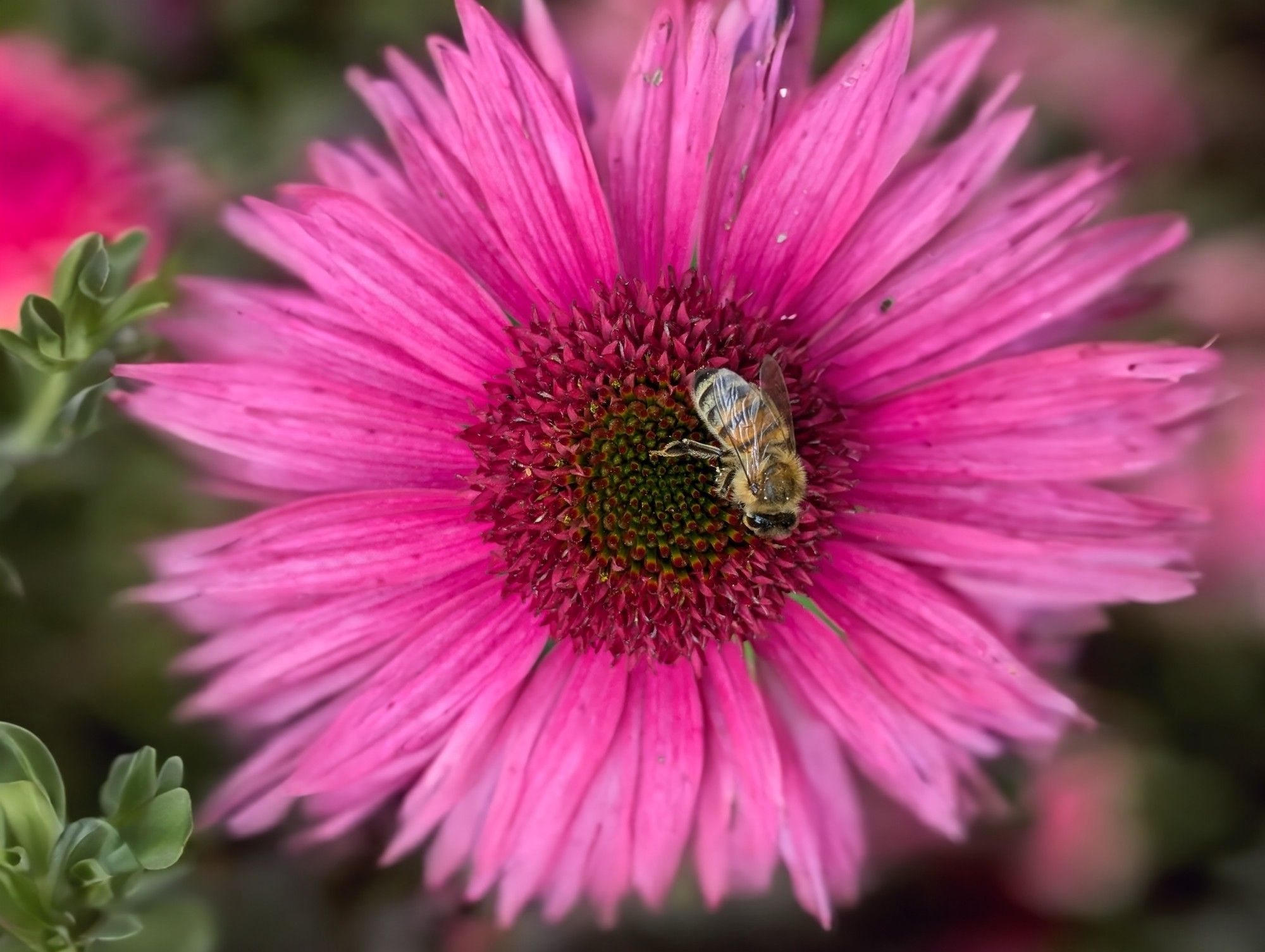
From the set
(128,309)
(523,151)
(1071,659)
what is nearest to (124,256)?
(128,309)

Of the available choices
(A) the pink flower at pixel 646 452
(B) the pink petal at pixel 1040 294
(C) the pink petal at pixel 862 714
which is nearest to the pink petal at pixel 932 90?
(A) the pink flower at pixel 646 452

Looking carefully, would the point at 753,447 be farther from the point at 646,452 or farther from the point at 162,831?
the point at 162,831

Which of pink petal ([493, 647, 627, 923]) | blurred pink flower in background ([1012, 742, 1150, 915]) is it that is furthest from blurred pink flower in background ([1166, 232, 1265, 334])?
pink petal ([493, 647, 627, 923])

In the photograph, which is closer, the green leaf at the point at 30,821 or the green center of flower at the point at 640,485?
the green leaf at the point at 30,821

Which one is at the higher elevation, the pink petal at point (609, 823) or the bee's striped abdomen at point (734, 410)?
the bee's striped abdomen at point (734, 410)

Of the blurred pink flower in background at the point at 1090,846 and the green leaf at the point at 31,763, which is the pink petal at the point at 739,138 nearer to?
the green leaf at the point at 31,763
